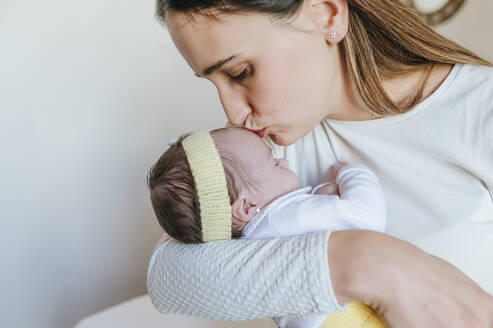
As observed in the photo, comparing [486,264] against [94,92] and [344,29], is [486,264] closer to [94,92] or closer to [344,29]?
[344,29]

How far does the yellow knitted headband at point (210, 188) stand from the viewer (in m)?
0.98

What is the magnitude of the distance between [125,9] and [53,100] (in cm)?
47

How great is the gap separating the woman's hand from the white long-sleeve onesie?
0.13 meters

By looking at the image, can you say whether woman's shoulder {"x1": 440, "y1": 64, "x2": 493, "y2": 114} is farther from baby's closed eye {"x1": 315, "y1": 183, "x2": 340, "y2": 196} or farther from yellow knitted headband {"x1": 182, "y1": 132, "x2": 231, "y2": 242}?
yellow knitted headband {"x1": 182, "y1": 132, "x2": 231, "y2": 242}

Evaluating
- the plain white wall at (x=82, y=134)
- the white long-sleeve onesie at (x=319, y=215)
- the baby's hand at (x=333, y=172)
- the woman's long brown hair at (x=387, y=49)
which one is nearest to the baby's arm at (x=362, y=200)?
the white long-sleeve onesie at (x=319, y=215)

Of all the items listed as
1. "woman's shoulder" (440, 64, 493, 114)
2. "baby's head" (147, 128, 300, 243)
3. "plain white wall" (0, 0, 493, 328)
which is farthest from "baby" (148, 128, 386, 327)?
"plain white wall" (0, 0, 493, 328)

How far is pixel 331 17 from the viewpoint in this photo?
1.06 m

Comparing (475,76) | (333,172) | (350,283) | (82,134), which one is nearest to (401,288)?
(350,283)

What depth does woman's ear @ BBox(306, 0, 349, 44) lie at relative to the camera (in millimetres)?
1043

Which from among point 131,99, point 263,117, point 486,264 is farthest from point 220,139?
point 131,99

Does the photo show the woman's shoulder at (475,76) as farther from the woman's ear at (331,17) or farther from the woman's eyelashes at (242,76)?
the woman's eyelashes at (242,76)

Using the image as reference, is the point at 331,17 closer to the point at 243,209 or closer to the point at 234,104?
the point at 234,104

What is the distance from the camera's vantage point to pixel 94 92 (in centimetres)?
186

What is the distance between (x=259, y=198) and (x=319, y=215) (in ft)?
0.53
